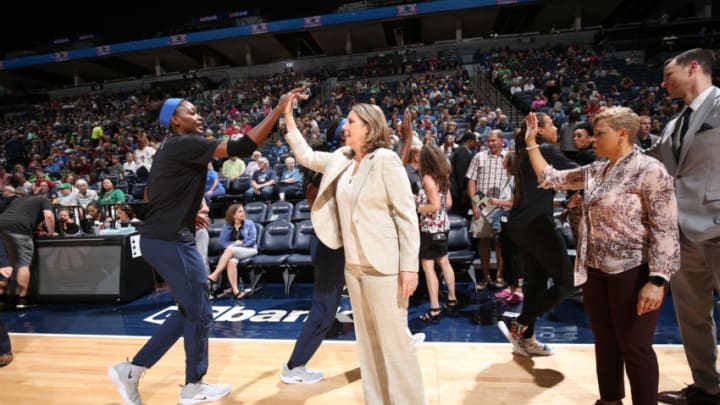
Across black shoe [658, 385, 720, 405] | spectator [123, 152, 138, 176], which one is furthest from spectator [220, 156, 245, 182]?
black shoe [658, 385, 720, 405]

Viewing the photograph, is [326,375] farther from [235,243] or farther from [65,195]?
[65,195]

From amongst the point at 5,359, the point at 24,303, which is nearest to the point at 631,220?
the point at 5,359

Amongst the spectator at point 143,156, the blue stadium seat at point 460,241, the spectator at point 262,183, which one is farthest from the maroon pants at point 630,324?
the spectator at point 143,156

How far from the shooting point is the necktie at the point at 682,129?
2163mm

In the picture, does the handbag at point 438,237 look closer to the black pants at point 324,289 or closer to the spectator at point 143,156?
the black pants at point 324,289

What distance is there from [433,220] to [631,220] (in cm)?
210

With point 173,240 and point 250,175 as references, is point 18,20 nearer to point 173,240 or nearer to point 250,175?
point 250,175

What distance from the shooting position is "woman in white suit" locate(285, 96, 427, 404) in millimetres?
1826

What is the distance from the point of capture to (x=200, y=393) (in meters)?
2.46

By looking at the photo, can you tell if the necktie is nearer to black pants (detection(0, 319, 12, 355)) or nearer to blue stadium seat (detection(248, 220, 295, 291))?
blue stadium seat (detection(248, 220, 295, 291))

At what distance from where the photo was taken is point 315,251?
2.55 meters

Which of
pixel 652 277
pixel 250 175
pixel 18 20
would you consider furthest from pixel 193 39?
pixel 652 277

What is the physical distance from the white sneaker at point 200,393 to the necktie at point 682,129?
9.54 feet

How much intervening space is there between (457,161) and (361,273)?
3.64m
